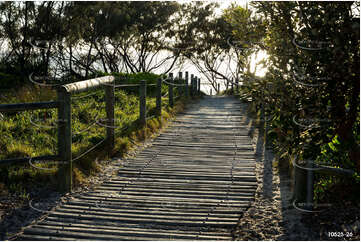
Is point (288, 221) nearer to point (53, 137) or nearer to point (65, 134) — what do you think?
point (65, 134)

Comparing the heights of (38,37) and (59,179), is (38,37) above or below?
above

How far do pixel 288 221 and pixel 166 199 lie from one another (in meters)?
1.37

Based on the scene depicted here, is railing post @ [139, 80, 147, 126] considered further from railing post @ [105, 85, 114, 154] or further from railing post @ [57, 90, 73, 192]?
railing post @ [57, 90, 73, 192]

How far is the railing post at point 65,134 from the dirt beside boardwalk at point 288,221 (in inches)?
80.5

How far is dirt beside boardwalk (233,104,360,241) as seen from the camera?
3.85 metres

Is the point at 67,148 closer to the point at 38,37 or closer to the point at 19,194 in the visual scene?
the point at 19,194

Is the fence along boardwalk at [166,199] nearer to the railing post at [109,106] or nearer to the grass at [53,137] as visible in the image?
the grass at [53,137]

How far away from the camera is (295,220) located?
4270 mm

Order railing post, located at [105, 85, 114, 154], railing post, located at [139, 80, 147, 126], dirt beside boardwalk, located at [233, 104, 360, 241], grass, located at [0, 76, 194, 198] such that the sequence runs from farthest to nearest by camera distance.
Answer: railing post, located at [139, 80, 147, 126] → railing post, located at [105, 85, 114, 154] → grass, located at [0, 76, 194, 198] → dirt beside boardwalk, located at [233, 104, 360, 241]

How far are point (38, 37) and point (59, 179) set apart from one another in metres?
13.9

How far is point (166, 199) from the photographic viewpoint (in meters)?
4.99

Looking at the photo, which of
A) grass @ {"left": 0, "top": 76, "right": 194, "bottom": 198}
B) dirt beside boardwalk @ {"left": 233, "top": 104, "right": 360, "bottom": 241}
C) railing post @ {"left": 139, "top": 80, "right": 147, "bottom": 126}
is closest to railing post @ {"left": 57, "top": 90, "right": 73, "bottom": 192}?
grass @ {"left": 0, "top": 76, "right": 194, "bottom": 198}

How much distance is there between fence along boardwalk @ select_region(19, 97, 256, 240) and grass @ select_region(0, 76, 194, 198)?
459mm

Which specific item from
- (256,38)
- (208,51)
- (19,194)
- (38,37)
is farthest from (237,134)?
(208,51)
